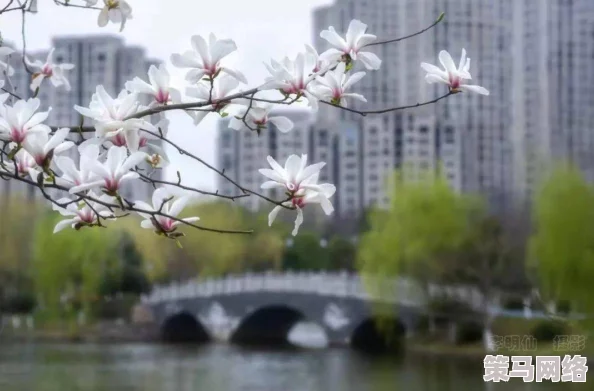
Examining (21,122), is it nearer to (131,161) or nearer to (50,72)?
Result: (131,161)

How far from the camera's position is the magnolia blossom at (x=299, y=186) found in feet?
1.86

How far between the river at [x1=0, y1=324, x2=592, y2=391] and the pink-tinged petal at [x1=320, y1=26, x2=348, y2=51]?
17.9ft

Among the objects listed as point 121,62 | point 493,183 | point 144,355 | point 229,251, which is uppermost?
point 121,62

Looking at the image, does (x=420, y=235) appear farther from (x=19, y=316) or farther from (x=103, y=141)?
(x=103, y=141)

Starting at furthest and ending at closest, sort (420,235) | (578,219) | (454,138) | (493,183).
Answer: (454,138)
(493,183)
(420,235)
(578,219)

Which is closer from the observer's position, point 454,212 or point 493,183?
point 454,212

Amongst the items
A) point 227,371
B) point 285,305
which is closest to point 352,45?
point 227,371

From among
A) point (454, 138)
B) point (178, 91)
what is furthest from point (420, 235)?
point (178, 91)

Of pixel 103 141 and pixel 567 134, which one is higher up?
pixel 567 134

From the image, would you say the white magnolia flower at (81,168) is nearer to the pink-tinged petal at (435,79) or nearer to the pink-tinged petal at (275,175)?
the pink-tinged petal at (275,175)

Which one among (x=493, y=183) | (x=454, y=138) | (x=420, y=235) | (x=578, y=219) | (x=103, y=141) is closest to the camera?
(x=103, y=141)

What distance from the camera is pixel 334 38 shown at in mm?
598

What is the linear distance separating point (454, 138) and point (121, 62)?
3.87 m

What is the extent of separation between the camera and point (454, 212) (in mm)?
8219
